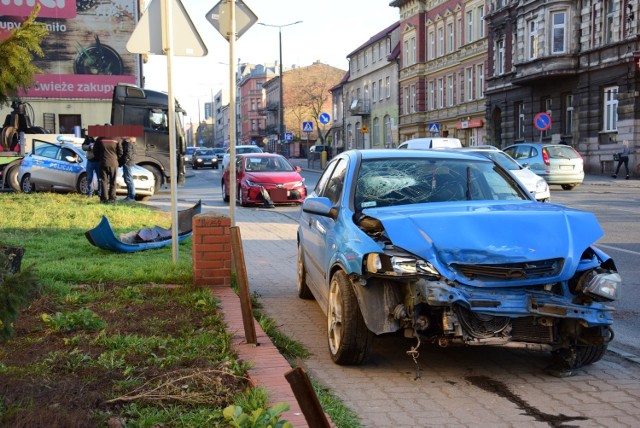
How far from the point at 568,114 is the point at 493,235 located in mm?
37100

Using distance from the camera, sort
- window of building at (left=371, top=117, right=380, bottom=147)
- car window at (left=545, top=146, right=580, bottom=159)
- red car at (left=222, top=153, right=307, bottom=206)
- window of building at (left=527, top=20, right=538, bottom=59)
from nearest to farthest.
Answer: red car at (left=222, top=153, right=307, bottom=206), car window at (left=545, top=146, right=580, bottom=159), window of building at (left=527, top=20, right=538, bottom=59), window of building at (left=371, top=117, right=380, bottom=147)

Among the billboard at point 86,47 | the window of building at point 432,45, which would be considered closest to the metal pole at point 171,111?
the billboard at point 86,47

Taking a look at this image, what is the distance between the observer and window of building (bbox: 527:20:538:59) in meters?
40.7

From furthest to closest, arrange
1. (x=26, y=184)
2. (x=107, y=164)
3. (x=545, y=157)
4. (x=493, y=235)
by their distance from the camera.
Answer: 1. (x=545, y=157)
2. (x=26, y=184)
3. (x=107, y=164)
4. (x=493, y=235)

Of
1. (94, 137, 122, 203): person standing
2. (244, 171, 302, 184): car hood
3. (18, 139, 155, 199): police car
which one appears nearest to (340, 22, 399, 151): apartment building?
(244, 171, 302, 184): car hood

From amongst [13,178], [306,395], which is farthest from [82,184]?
[306,395]

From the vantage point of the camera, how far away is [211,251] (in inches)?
282

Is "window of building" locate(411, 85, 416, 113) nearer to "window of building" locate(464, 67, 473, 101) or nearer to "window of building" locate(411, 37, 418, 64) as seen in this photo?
"window of building" locate(411, 37, 418, 64)

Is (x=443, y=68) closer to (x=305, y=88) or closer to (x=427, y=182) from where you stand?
(x=305, y=88)

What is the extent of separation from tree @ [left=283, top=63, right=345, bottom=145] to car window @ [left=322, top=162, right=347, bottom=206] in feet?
289

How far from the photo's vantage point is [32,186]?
21.5 m

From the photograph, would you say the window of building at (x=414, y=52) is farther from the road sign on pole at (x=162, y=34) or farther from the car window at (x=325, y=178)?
the car window at (x=325, y=178)

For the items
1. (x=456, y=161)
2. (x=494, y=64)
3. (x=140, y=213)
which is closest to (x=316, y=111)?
(x=494, y=64)

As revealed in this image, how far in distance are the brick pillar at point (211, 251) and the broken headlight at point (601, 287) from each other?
3514 millimetres
